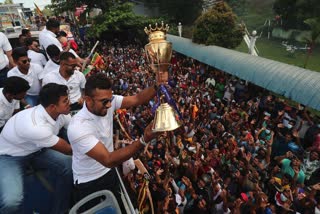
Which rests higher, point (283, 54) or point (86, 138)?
point (86, 138)

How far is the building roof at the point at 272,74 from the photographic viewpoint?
332 inches

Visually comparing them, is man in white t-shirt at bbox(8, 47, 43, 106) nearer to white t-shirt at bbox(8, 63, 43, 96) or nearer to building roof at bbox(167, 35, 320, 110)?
white t-shirt at bbox(8, 63, 43, 96)

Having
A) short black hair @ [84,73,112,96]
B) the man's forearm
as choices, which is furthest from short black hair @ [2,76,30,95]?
the man's forearm

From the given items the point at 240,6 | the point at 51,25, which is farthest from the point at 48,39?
the point at 240,6

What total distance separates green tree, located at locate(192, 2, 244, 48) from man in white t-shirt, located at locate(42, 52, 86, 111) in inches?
475

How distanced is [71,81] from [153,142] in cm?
481

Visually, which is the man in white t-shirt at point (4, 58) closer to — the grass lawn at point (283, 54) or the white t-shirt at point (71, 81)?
the white t-shirt at point (71, 81)

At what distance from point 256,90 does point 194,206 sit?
7306 millimetres

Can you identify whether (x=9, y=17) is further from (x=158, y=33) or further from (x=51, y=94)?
(x=158, y=33)

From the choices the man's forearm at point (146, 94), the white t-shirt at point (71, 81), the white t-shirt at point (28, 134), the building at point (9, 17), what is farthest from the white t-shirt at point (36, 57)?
the building at point (9, 17)

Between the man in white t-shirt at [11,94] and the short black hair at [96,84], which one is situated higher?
the short black hair at [96,84]

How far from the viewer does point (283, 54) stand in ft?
75.4

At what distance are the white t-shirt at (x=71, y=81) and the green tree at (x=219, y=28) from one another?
1203 centimetres

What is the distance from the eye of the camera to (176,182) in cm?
748
